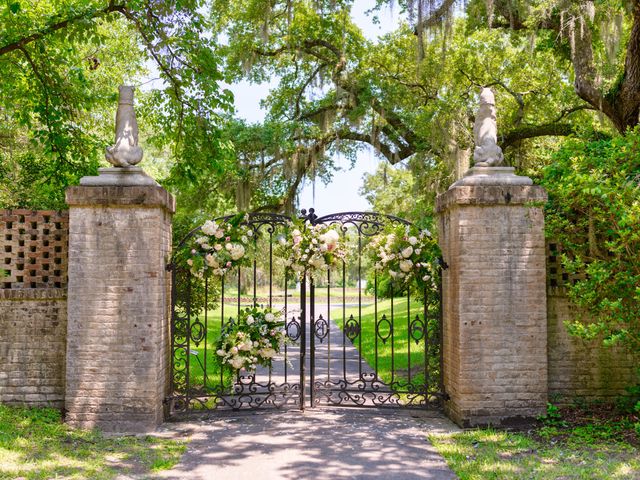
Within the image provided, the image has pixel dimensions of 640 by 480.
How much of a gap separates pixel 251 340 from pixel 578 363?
3.88 m

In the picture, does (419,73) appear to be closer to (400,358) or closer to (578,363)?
(400,358)

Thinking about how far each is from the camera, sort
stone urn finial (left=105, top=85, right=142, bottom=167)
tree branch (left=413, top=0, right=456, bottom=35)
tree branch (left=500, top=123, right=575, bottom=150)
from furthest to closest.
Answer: tree branch (left=500, top=123, right=575, bottom=150)
tree branch (left=413, top=0, right=456, bottom=35)
stone urn finial (left=105, top=85, right=142, bottom=167)

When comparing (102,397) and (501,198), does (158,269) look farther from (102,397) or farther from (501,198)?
(501,198)

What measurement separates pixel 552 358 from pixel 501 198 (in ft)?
6.54

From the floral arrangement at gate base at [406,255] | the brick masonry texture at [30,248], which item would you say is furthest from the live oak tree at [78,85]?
the floral arrangement at gate base at [406,255]

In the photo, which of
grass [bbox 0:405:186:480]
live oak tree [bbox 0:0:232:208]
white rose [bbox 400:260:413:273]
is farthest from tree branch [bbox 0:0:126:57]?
white rose [bbox 400:260:413:273]

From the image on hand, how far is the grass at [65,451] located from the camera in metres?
4.55

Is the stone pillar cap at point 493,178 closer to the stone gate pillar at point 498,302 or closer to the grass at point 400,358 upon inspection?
the stone gate pillar at point 498,302

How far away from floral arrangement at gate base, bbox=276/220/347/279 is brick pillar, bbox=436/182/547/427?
148cm

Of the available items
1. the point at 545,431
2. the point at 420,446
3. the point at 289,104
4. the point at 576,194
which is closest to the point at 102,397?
the point at 420,446

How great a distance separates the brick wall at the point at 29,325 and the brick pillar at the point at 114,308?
15.0 inches

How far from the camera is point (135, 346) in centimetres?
590

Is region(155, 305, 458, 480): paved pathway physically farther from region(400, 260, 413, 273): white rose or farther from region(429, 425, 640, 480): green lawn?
region(400, 260, 413, 273): white rose

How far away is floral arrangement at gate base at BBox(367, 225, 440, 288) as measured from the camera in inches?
258
